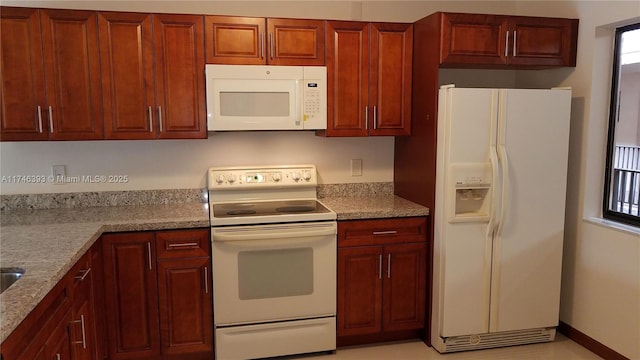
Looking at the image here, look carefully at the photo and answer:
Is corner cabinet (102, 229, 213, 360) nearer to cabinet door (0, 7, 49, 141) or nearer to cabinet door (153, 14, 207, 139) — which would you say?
cabinet door (153, 14, 207, 139)

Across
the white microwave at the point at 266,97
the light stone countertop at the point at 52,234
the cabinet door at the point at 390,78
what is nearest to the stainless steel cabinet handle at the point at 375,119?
the cabinet door at the point at 390,78

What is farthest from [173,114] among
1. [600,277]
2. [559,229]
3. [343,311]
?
[600,277]

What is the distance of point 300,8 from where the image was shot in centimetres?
331

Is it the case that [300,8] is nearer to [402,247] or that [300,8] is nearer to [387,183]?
[387,183]

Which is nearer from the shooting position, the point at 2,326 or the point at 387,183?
the point at 2,326

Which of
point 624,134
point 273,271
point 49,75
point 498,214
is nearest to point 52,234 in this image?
point 49,75

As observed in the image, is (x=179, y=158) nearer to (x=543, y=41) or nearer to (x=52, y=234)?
(x=52, y=234)

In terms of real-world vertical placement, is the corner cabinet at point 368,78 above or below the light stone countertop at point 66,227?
above

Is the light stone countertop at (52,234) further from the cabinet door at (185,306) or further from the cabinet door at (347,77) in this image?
the cabinet door at (347,77)

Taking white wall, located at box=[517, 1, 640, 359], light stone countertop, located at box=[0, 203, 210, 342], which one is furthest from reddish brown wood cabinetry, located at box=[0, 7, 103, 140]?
white wall, located at box=[517, 1, 640, 359]

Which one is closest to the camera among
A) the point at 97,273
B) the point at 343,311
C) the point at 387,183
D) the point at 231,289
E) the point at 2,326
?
the point at 2,326

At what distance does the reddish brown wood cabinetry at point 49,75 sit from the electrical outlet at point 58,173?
1.20 feet

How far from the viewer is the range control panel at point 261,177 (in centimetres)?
321

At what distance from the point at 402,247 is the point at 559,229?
99cm
